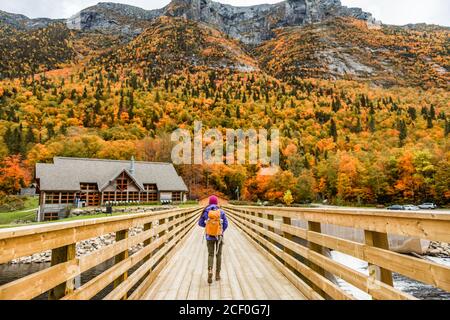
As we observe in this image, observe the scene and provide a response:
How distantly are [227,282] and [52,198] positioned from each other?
4610 centimetres

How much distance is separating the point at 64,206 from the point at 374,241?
48907 millimetres

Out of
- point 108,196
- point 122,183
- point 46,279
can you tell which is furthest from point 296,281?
point 122,183

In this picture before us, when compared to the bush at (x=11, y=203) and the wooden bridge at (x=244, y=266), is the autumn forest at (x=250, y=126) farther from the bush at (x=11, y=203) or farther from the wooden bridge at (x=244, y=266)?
the wooden bridge at (x=244, y=266)

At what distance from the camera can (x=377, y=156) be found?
6456cm

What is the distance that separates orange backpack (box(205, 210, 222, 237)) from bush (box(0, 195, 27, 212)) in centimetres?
5603

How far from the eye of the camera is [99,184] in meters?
50.8

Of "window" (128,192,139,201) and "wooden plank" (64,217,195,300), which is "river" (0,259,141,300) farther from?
"window" (128,192,139,201)

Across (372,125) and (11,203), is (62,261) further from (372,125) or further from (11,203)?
(372,125)

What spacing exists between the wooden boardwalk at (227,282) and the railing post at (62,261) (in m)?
2.46

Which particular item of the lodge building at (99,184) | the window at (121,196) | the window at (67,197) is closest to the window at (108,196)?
the lodge building at (99,184)

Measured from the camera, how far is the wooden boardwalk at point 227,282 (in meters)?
5.00

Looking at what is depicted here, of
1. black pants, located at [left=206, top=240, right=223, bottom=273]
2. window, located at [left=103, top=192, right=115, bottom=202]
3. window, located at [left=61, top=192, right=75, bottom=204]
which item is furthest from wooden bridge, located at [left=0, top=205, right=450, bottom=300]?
window, located at [left=103, top=192, right=115, bottom=202]

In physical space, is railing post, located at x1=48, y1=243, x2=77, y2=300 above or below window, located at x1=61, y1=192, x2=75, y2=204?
above

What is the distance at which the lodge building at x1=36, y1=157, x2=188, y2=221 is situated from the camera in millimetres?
45156
